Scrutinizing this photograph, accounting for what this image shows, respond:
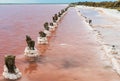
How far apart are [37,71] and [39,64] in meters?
1.33

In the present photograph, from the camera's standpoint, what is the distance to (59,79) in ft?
46.4

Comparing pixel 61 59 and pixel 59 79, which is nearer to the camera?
pixel 59 79

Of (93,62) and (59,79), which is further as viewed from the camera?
(93,62)

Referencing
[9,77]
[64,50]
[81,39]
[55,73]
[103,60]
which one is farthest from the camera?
[81,39]

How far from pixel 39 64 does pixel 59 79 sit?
2.97 m

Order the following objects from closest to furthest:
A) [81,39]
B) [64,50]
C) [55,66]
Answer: [55,66] < [64,50] < [81,39]

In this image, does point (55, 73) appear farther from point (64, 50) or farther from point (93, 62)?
point (64, 50)

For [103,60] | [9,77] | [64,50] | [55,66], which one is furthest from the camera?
[64,50]

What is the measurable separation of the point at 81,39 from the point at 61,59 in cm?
809

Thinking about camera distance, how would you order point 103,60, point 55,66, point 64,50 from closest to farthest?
point 55,66 → point 103,60 → point 64,50

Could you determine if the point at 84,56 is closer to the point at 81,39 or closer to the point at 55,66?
the point at 55,66

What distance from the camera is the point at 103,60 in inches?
706

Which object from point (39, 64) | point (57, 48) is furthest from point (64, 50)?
point (39, 64)

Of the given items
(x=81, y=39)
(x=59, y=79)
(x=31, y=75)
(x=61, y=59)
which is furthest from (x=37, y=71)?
(x=81, y=39)
